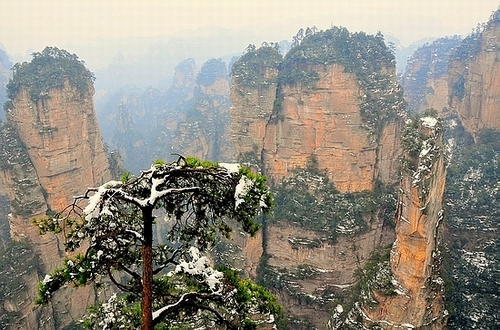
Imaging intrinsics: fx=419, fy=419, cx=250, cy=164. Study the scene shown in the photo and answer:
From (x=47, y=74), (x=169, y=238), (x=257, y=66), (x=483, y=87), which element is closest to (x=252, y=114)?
(x=257, y=66)

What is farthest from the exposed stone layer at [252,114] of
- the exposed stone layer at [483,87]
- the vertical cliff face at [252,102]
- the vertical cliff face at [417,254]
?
the exposed stone layer at [483,87]

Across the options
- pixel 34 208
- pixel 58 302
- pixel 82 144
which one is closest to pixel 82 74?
pixel 82 144

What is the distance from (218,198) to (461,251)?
1425cm

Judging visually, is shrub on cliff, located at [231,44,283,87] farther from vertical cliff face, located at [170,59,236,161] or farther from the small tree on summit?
the small tree on summit

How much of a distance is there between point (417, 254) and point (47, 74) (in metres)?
15.9

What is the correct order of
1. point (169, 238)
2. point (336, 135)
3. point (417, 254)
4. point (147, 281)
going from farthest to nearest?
point (336, 135), point (417, 254), point (169, 238), point (147, 281)

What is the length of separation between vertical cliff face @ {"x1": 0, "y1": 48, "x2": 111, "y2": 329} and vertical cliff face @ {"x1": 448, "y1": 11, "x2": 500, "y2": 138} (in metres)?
20.6

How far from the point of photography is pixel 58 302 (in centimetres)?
1581

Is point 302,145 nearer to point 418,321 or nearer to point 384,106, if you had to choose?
point 384,106

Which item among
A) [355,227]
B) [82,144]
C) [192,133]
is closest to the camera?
[355,227]

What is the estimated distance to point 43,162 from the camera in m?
16.8

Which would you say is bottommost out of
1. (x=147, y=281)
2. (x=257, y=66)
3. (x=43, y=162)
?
(x=43, y=162)

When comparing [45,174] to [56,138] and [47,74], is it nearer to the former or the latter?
[56,138]

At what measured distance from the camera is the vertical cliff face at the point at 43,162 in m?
15.9
